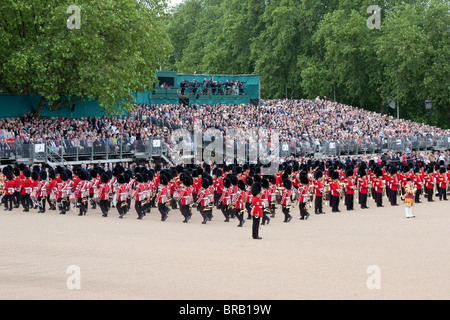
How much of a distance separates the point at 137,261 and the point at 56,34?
23068mm

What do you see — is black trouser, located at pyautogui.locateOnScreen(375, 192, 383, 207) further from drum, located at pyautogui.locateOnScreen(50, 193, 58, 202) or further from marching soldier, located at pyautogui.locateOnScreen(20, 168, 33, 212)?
marching soldier, located at pyautogui.locateOnScreen(20, 168, 33, 212)

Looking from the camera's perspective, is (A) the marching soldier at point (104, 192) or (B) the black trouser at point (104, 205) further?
(B) the black trouser at point (104, 205)

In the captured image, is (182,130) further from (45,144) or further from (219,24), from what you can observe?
(219,24)

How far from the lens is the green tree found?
34.9 metres

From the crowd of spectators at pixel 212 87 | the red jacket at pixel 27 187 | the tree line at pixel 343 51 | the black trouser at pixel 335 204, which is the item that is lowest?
the black trouser at pixel 335 204

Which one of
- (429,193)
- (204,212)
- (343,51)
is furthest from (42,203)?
(343,51)

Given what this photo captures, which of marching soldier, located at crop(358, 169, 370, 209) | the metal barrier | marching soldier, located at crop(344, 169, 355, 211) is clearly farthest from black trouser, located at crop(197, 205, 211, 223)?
the metal barrier

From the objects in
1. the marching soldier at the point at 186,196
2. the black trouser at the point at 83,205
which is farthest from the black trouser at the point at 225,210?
the black trouser at the point at 83,205

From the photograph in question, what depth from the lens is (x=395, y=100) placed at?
197ft

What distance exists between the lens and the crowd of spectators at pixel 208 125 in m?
33.2

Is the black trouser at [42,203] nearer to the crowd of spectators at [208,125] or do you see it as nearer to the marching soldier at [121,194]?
the marching soldier at [121,194]

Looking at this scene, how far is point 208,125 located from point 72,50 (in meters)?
8.14

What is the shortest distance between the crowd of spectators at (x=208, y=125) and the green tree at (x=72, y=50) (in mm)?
1548

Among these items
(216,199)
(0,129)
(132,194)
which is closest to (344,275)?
(132,194)
